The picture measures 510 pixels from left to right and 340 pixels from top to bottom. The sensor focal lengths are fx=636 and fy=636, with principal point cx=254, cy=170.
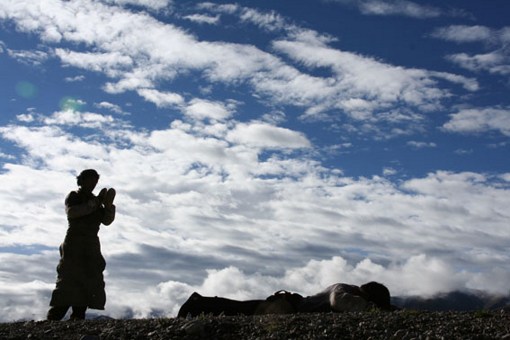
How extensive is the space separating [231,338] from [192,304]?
490 centimetres

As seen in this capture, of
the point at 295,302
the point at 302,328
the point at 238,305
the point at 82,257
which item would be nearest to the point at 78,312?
the point at 82,257

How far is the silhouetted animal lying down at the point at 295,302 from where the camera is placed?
1361 centimetres

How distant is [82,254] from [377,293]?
21.1 ft

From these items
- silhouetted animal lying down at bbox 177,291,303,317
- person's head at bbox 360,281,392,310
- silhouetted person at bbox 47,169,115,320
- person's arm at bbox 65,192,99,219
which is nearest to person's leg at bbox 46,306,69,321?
silhouetted person at bbox 47,169,115,320

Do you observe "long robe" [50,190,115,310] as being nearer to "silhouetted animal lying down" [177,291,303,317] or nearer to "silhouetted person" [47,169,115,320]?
"silhouetted person" [47,169,115,320]

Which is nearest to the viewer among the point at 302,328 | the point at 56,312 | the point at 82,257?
the point at 302,328

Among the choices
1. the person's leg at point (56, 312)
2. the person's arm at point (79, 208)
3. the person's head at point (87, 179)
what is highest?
the person's head at point (87, 179)

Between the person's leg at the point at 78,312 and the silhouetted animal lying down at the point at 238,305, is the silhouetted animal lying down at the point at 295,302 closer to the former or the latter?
the silhouetted animal lying down at the point at 238,305

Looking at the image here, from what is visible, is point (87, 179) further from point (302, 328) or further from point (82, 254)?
point (302, 328)

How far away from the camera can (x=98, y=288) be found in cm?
1316

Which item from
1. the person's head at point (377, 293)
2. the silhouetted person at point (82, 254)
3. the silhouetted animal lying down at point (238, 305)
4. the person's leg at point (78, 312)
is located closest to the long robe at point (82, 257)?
the silhouetted person at point (82, 254)

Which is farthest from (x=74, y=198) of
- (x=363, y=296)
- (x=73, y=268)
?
(x=363, y=296)

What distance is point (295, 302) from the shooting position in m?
14.1

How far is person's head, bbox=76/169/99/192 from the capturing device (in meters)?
13.5
